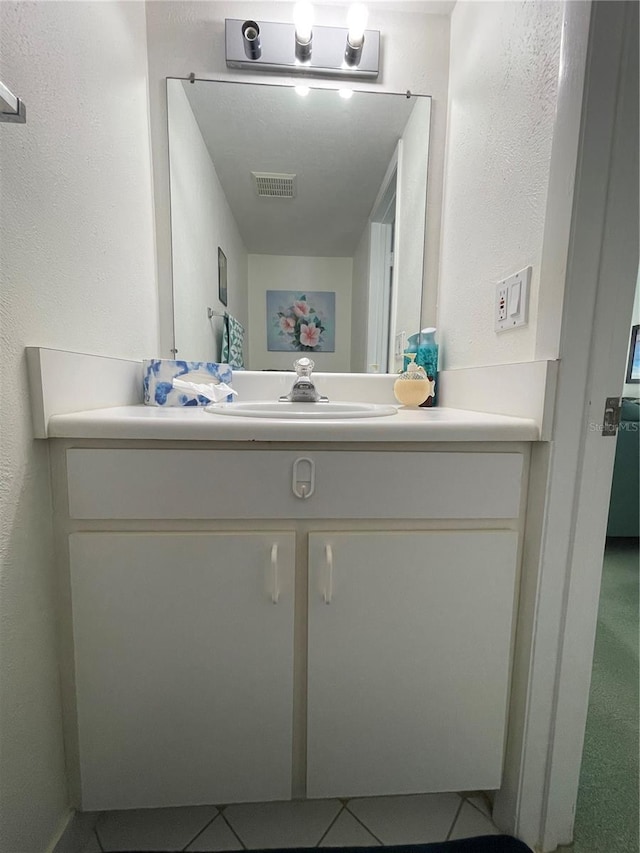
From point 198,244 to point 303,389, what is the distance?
0.64 m

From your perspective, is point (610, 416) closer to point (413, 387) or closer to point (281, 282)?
point (413, 387)

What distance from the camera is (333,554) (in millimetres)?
685

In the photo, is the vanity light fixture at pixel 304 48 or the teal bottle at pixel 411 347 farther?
the teal bottle at pixel 411 347

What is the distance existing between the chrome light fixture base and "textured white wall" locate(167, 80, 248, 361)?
216 millimetres

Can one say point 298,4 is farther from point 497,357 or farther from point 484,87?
point 497,357

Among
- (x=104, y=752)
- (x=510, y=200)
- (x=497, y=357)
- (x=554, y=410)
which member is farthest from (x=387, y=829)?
(x=510, y=200)

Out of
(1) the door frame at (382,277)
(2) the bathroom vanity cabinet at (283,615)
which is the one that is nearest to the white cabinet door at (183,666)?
(2) the bathroom vanity cabinet at (283,615)

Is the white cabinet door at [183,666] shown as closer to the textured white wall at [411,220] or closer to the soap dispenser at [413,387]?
the soap dispenser at [413,387]

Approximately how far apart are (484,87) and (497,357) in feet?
2.31

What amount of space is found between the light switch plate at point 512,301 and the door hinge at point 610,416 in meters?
0.22

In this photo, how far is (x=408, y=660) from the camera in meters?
0.73

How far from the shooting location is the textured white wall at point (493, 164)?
71 centimetres

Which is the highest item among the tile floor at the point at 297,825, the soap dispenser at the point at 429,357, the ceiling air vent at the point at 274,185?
the ceiling air vent at the point at 274,185

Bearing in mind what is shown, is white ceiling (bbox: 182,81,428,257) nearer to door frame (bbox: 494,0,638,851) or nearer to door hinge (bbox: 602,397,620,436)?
door frame (bbox: 494,0,638,851)
